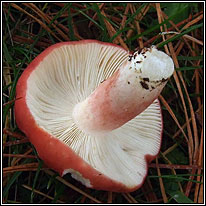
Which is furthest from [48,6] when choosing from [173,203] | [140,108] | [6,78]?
[173,203]

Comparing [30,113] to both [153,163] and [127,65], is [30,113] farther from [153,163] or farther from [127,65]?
[153,163]

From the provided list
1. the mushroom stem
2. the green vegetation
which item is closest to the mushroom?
the mushroom stem

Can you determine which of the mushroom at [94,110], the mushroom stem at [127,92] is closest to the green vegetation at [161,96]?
the mushroom at [94,110]

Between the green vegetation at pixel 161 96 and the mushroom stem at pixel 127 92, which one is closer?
the mushroom stem at pixel 127 92

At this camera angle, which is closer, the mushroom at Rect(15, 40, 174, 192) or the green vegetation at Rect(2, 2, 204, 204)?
the mushroom at Rect(15, 40, 174, 192)

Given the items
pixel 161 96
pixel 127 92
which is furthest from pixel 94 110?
pixel 161 96

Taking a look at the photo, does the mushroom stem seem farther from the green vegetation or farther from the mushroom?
the green vegetation

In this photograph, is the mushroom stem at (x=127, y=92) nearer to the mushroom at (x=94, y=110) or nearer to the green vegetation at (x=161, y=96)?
the mushroom at (x=94, y=110)
